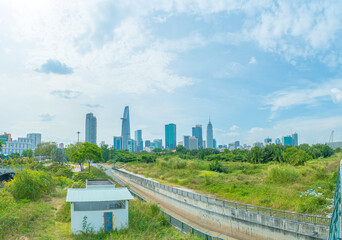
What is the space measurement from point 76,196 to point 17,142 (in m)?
210

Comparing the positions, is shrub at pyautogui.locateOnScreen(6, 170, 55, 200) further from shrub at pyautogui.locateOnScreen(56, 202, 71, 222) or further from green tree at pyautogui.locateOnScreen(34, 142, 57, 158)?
green tree at pyautogui.locateOnScreen(34, 142, 57, 158)

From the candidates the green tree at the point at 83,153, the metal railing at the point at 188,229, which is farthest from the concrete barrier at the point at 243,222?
the green tree at the point at 83,153

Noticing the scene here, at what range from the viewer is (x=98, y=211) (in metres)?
18.4

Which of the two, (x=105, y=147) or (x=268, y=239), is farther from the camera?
(x=105, y=147)

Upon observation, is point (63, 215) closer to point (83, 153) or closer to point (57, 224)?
point (57, 224)

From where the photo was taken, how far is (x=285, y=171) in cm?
3203

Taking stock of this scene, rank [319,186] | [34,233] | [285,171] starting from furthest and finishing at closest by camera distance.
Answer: [285,171] < [319,186] < [34,233]

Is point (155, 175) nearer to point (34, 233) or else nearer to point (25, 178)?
point (25, 178)

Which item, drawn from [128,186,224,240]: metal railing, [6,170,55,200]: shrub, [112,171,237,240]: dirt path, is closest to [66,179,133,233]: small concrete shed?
[128,186,224,240]: metal railing

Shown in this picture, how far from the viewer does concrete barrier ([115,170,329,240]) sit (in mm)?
17237

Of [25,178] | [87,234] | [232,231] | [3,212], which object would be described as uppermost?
[25,178]

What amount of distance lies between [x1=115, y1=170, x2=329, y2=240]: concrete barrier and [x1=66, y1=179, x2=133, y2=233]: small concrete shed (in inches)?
377

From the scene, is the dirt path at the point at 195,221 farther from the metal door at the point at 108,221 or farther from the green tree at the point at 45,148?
the green tree at the point at 45,148

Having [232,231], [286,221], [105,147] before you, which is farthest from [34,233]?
[105,147]
